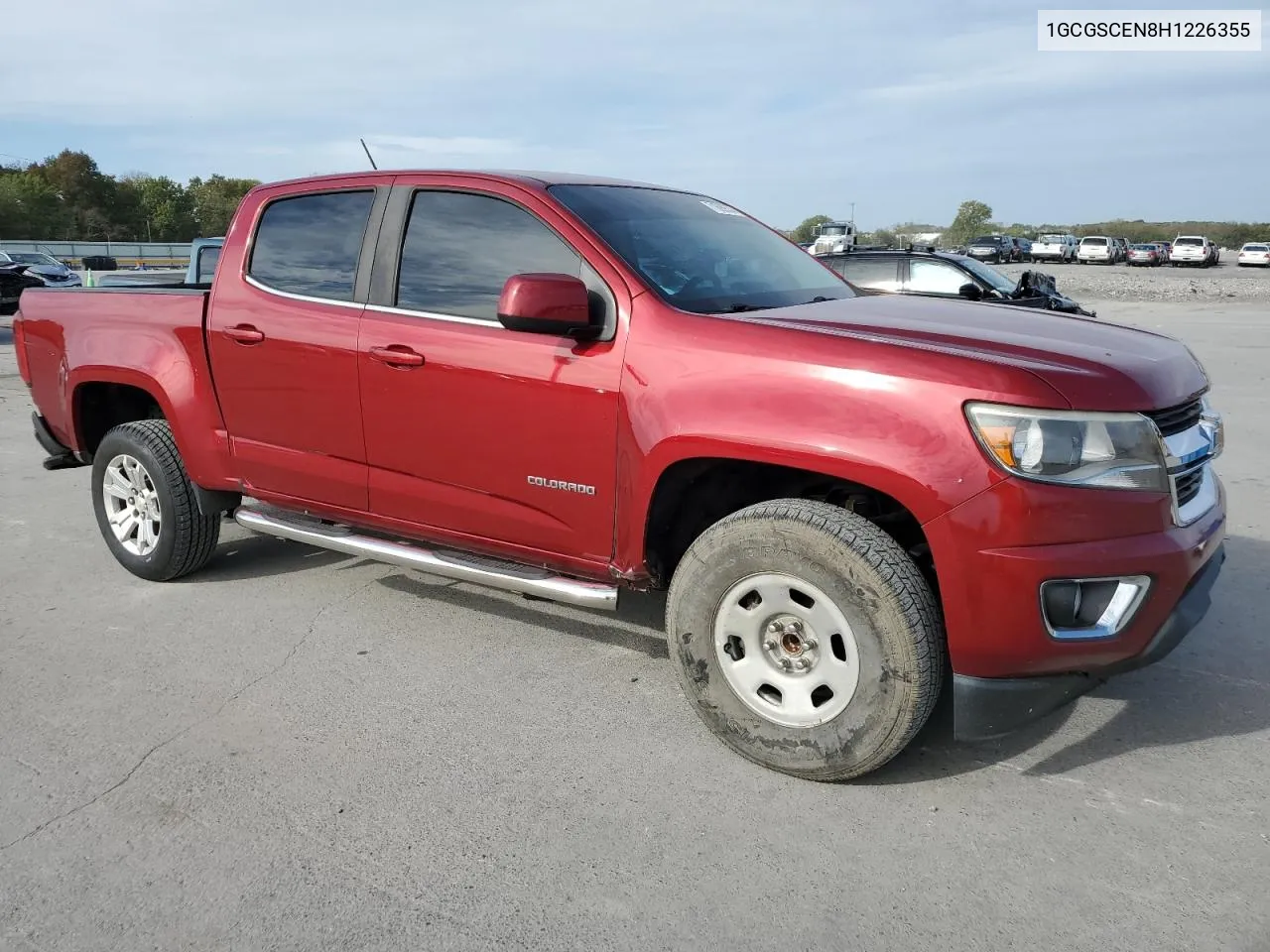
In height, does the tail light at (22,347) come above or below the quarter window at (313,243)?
below

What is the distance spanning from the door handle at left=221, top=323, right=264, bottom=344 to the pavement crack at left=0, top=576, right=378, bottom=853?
121 cm

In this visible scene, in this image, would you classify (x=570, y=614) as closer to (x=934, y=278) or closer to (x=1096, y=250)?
(x=934, y=278)

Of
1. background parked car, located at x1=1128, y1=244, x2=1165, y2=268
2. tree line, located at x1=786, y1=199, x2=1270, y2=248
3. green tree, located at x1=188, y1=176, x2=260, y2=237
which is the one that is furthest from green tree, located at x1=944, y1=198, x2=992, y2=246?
green tree, located at x1=188, y1=176, x2=260, y2=237

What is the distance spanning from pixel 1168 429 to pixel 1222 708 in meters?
1.24

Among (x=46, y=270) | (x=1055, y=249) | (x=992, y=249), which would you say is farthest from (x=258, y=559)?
(x=1055, y=249)

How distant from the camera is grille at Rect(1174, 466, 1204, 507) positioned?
2774 millimetres

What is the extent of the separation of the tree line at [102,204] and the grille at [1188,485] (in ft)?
242

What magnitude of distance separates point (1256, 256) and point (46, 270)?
5416 cm

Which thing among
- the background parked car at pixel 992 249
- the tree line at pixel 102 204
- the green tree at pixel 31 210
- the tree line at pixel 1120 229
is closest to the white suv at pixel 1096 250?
the background parked car at pixel 992 249

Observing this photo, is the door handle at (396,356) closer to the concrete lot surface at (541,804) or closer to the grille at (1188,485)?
the concrete lot surface at (541,804)

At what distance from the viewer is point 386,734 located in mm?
3262

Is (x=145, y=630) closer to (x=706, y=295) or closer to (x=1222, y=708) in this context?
(x=706, y=295)

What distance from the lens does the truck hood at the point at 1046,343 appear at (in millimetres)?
2619

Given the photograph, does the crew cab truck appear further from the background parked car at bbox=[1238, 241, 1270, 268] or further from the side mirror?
the background parked car at bbox=[1238, 241, 1270, 268]
